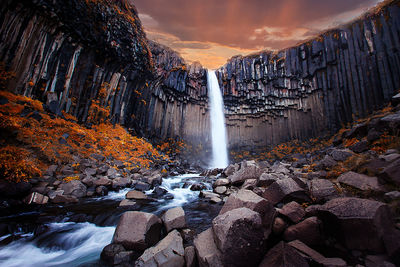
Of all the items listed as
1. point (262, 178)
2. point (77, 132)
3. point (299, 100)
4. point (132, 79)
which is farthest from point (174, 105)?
point (262, 178)

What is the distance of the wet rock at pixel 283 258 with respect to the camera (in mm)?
2215

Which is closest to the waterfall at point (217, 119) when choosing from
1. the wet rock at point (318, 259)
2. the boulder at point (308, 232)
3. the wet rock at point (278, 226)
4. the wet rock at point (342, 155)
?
the wet rock at point (342, 155)

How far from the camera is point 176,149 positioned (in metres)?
22.7

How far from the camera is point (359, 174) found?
167 inches

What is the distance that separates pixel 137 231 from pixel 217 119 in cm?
2577

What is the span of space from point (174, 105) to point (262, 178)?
19.8 metres

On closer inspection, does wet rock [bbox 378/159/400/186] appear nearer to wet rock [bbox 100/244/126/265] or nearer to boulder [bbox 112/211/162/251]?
boulder [bbox 112/211/162/251]

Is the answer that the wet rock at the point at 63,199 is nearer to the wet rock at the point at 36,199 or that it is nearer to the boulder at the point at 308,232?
the wet rock at the point at 36,199

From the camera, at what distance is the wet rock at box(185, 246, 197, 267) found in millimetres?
2732

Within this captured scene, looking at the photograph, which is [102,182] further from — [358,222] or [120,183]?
[358,222]

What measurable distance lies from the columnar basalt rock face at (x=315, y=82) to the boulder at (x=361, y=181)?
59.1ft

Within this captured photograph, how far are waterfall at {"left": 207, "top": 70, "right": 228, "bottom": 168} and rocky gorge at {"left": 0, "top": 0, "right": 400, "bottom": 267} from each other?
1.69 meters

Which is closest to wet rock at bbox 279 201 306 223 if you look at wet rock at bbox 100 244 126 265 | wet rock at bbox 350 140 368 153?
wet rock at bbox 100 244 126 265

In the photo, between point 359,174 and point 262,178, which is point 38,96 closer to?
point 262,178
